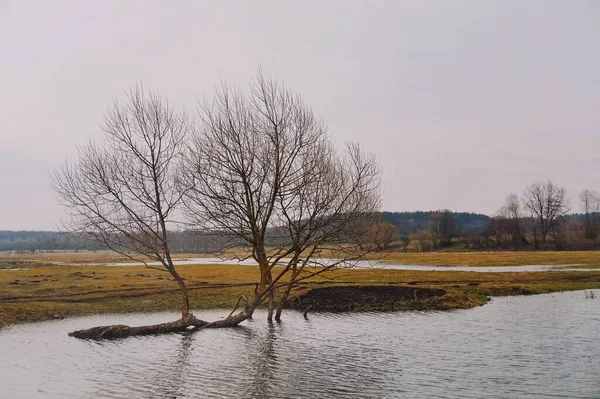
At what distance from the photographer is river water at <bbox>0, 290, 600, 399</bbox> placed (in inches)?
662

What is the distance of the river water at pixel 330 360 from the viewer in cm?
1681

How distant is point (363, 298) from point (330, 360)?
18.6 metres

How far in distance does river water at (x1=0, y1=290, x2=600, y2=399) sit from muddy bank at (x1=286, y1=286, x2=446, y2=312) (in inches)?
186

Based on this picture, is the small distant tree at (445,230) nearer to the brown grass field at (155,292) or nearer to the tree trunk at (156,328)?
the brown grass field at (155,292)

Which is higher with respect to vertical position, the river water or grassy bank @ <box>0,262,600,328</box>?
grassy bank @ <box>0,262,600,328</box>

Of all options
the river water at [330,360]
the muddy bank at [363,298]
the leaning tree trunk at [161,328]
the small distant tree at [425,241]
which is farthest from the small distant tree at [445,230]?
the leaning tree trunk at [161,328]

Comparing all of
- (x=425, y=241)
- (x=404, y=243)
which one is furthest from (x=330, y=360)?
(x=404, y=243)

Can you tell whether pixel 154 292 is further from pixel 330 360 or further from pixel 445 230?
pixel 445 230

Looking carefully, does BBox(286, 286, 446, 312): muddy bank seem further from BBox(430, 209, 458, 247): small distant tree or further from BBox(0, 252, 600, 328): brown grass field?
BBox(430, 209, 458, 247): small distant tree

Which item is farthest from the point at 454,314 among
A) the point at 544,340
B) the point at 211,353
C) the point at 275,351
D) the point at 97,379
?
the point at 97,379

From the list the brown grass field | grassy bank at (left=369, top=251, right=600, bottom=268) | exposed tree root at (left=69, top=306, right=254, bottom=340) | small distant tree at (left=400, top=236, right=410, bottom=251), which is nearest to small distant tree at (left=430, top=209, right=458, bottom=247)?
small distant tree at (left=400, top=236, right=410, bottom=251)

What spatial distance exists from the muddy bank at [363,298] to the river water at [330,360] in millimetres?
4717

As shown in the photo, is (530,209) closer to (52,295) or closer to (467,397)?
(52,295)

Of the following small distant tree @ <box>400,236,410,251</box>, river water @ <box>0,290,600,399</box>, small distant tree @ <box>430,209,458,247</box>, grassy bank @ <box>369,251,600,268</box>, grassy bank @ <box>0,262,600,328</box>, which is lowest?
river water @ <box>0,290,600,399</box>
